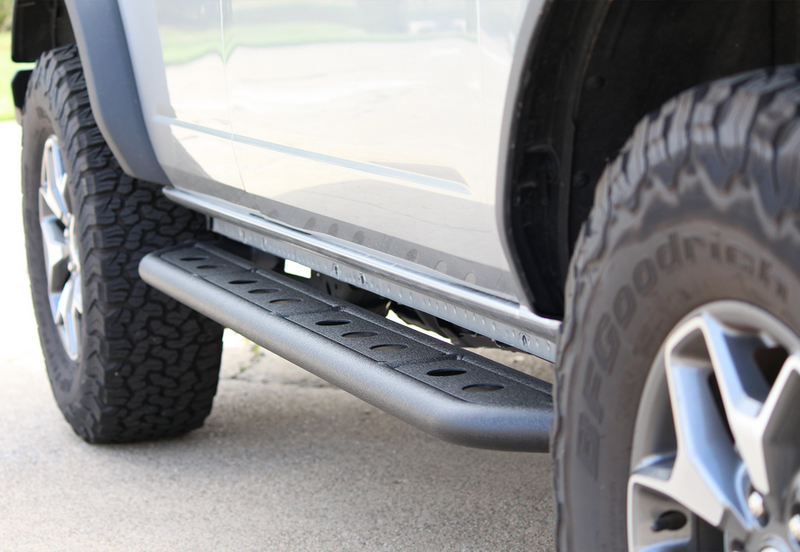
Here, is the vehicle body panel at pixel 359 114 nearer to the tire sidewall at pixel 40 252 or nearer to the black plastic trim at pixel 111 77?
the black plastic trim at pixel 111 77

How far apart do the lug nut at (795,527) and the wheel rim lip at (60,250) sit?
2.25 m

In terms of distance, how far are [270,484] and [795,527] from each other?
1776mm

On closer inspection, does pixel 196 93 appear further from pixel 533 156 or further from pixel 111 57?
pixel 533 156

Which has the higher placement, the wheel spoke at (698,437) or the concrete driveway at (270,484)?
the wheel spoke at (698,437)

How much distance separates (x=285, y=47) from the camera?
1.79 m

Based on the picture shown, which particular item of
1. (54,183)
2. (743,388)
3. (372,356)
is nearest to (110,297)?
(54,183)

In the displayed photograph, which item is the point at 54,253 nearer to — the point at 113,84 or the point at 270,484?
the point at 113,84

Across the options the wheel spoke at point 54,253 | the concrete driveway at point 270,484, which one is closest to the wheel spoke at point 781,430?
the concrete driveway at point 270,484

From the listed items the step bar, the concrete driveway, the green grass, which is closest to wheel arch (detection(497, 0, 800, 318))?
the step bar

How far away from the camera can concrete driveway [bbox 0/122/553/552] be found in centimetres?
217

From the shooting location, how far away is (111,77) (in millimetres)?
2457

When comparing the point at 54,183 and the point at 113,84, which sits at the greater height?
the point at 113,84

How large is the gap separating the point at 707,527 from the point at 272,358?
2.73 metres

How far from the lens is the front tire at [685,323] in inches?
35.9
